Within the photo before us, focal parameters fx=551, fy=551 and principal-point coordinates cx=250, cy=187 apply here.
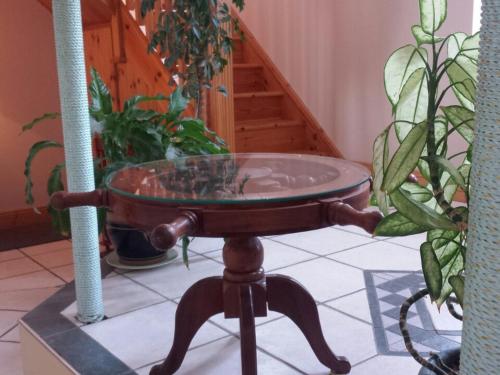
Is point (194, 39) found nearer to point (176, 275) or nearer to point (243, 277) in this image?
point (176, 275)

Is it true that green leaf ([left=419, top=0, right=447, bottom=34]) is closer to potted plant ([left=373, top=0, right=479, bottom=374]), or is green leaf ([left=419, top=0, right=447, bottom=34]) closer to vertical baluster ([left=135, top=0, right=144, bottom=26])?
potted plant ([left=373, top=0, right=479, bottom=374])

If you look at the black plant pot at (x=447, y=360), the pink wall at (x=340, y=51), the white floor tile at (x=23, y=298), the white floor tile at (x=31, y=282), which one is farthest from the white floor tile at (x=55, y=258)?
the black plant pot at (x=447, y=360)

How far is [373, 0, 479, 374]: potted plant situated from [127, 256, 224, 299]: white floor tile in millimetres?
1360

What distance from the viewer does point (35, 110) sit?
411cm

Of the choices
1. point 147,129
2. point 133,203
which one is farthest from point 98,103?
point 133,203

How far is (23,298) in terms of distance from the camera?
2.48 m

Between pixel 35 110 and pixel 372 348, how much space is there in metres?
3.36

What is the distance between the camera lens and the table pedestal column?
1359 mm

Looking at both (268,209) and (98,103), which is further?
(98,103)

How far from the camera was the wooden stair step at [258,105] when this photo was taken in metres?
4.25

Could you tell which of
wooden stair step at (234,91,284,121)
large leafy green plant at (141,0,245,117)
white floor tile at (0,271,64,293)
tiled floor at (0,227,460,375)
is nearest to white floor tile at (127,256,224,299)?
tiled floor at (0,227,460,375)

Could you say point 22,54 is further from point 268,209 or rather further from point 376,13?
point 268,209

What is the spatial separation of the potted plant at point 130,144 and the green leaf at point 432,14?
1.55 metres

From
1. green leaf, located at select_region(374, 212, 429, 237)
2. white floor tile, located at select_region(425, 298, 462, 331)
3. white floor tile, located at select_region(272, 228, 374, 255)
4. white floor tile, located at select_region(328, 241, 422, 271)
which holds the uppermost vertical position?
green leaf, located at select_region(374, 212, 429, 237)
